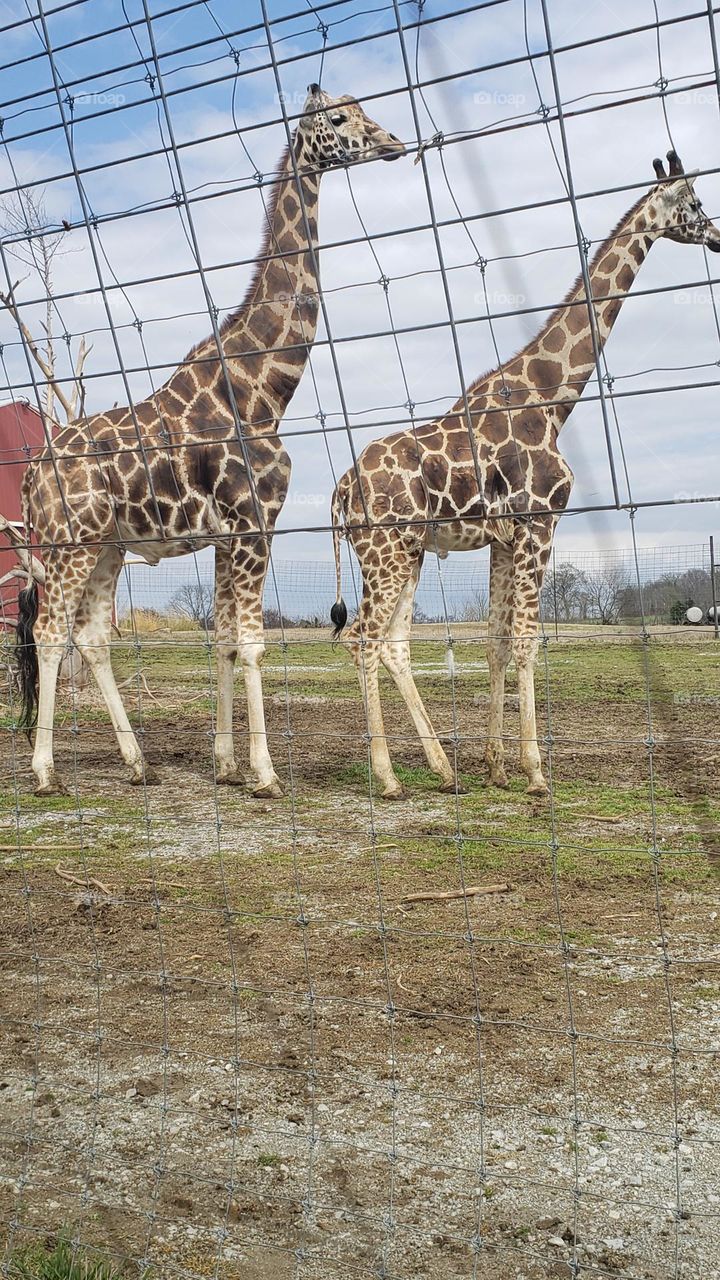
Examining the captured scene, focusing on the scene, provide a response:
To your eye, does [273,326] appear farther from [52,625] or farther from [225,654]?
[52,625]

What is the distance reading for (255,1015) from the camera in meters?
4.15

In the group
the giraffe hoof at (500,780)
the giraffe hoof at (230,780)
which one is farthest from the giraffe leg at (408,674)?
the giraffe hoof at (230,780)

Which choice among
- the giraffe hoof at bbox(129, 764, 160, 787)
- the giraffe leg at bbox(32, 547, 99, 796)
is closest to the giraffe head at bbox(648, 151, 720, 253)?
the giraffe leg at bbox(32, 547, 99, 796)

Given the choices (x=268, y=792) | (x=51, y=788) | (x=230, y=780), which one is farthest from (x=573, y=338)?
(x=51, y=788)

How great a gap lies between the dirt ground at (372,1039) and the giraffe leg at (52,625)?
0.64 metres

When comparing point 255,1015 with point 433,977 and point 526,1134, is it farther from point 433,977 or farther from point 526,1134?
point 526,1134

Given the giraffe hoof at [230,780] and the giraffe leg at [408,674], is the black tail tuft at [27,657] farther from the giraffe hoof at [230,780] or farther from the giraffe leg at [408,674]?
the giraffe leg at [408,674]

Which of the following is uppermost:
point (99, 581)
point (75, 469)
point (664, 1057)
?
point (75, 469)

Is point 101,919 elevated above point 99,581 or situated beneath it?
situated beneath

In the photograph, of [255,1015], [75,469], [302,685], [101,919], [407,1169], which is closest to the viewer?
[407,1169]

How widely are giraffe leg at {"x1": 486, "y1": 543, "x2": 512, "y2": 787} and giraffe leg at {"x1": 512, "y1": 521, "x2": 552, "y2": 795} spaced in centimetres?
14

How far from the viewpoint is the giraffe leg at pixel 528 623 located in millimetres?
7082

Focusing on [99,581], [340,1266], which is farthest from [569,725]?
[340,1266]

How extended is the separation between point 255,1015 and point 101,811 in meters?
3.33
